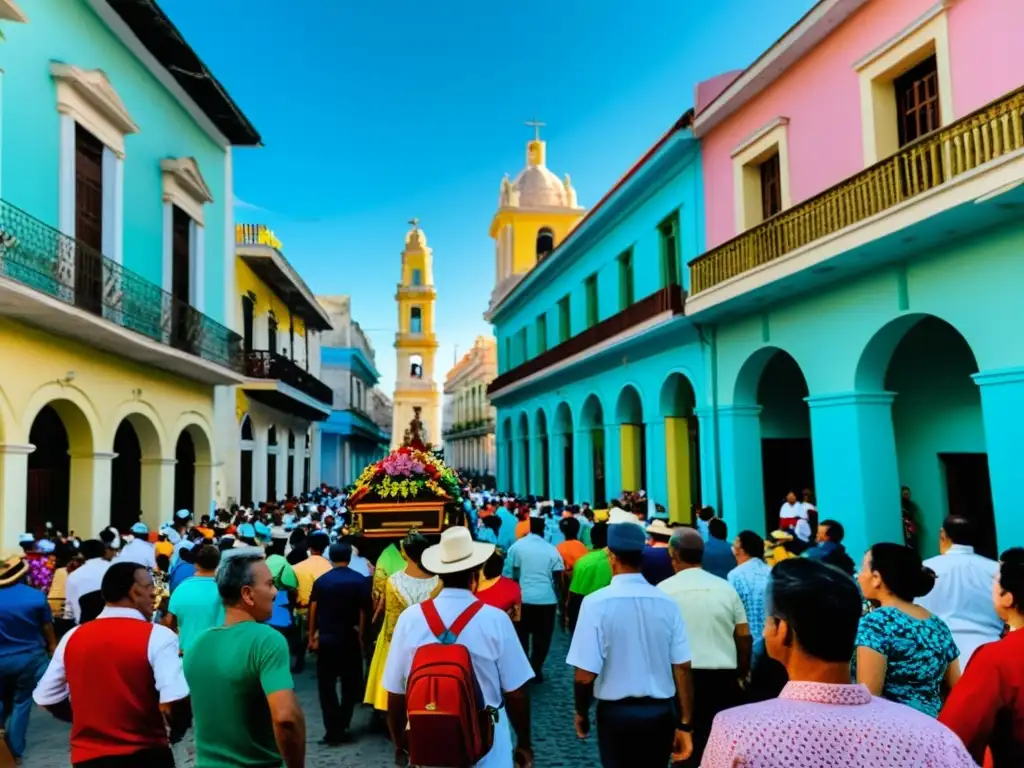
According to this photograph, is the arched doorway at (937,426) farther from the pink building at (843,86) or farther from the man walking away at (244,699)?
the man walking away at (244,699)

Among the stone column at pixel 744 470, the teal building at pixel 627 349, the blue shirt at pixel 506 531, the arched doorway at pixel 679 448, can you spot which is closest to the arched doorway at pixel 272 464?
the teal building at pixel 627 349

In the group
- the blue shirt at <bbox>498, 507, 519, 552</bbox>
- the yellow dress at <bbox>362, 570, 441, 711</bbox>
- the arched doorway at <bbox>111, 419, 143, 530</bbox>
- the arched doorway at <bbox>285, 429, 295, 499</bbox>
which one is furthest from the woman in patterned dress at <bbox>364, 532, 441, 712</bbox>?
the arched doorway at <bbox>285, 429, 295, 499</bbox>

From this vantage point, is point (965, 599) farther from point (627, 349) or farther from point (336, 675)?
point (627, 349)

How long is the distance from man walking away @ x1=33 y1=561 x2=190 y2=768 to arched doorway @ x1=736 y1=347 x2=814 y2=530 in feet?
41.9

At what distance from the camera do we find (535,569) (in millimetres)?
7645

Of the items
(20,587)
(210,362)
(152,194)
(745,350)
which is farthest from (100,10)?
(745,350)

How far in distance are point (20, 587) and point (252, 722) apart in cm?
320

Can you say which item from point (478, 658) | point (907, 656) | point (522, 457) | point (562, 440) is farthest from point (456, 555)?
point (522, 457)

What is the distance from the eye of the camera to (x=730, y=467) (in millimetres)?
13633

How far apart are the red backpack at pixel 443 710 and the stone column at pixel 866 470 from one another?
8.66m

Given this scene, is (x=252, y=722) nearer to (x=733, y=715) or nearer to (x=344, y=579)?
(x=733, y=715)

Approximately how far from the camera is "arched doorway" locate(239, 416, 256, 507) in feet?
68.9

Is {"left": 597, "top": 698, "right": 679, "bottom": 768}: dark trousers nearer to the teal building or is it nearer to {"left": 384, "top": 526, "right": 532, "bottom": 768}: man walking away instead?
{"left": 384, "top": 526, "right": 532, "bottom": 768}: man walking away

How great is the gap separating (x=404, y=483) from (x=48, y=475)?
602 centimetres
